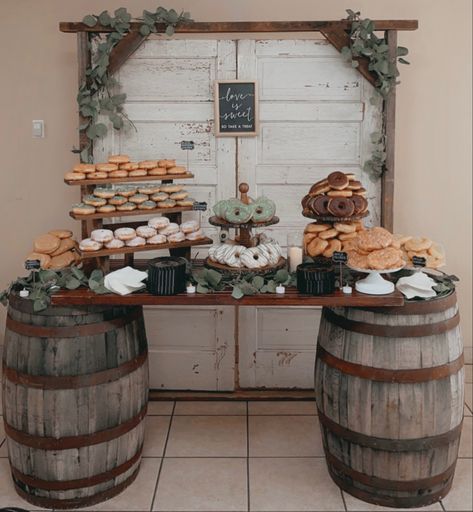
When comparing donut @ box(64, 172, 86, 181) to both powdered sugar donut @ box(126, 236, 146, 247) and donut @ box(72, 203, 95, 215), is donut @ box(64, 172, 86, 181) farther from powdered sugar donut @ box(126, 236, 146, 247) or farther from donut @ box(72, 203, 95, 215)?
powdered sugar donut @ box(126, 236, 146, 247)

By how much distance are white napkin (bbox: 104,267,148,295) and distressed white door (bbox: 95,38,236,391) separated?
1130mm

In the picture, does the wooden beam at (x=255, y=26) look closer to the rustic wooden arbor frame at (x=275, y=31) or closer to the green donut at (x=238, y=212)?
the rustic wooden arbor frame at (x=275, y=31)

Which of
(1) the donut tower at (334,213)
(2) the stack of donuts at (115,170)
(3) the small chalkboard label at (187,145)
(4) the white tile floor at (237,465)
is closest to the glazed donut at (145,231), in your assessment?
(2) the stack of donuts at (115,170)

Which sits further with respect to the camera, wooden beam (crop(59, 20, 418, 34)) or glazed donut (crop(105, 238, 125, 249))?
wooden beam (crop(59, 20, 418, 34))

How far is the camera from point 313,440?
333 centimetres

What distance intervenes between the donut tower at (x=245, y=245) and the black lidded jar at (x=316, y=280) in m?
0.23

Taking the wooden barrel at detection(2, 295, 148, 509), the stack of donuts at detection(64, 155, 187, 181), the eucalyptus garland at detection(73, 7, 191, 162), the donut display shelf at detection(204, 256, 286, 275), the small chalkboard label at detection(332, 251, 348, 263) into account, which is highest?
the eucalyptus garland at detection(73, 7, 191, 162)

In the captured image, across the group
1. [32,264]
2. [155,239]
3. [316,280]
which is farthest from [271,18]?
[32,264]

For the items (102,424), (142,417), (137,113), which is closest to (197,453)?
(142,417)

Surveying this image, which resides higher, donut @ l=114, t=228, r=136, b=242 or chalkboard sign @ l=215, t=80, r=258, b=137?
chalkboard sign @ l=215, t=80, r=258, b=137

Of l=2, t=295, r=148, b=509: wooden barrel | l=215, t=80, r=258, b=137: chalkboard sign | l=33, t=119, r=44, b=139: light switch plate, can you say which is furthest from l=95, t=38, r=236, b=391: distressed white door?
l=2, t=295, r=148, b=509: wooden barrel

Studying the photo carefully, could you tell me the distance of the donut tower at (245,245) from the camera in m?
2.82

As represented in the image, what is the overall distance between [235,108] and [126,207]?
3.43 ft

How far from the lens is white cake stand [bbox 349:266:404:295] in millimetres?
2590
